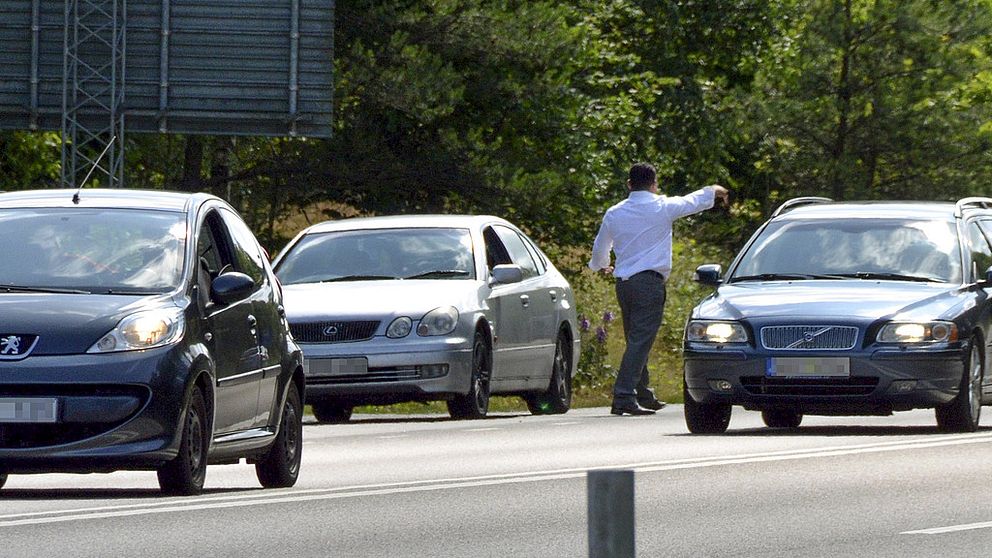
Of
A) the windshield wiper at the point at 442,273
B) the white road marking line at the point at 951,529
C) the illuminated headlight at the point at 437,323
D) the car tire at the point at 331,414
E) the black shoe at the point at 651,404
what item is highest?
the white road marking line at the point at 951,529

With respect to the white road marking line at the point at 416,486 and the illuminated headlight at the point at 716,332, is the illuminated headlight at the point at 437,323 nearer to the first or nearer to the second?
the illuminated headlight at the point at 716,332

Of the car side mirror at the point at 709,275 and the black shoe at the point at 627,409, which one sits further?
the black shoe at the point at 627,409

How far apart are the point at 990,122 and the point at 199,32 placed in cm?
1485

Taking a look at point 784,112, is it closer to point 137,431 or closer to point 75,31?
point 75,31

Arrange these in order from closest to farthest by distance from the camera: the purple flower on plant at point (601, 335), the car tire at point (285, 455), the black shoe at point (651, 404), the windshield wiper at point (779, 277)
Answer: the car tire at point (285, 455)
the windshield wiper at point (779, 277)
the black shoe at point (651, 404)
the purple flower on plant at point (601, 335)

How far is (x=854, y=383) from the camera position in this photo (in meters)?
15.3

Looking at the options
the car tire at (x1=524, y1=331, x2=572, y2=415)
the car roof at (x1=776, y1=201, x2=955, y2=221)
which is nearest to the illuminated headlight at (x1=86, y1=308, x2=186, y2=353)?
the car roof at (x1=776, y1=201, x2=955, y2=221)

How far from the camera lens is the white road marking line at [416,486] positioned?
10516 millimetres

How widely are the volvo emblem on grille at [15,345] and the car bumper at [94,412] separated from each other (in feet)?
0.16

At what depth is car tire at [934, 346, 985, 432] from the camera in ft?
51.3

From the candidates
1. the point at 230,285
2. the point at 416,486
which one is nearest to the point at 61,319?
A: the point at 230,285

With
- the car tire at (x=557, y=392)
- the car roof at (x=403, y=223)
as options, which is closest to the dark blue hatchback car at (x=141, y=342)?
the car roof at (x=403, y=223)

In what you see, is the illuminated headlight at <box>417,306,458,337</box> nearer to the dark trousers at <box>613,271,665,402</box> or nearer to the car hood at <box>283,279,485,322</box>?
the car hood at <box>283,279,485,322</box>

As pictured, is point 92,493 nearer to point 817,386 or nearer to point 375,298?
point 817,386
